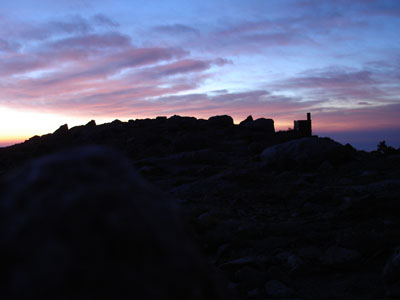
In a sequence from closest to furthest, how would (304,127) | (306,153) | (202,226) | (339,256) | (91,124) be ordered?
(339,256)
(202,226)
(306,153)
(304,127)
(91,124)

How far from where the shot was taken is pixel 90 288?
974 millimetres

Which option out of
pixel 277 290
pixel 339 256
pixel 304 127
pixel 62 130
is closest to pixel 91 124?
pixel 62 130

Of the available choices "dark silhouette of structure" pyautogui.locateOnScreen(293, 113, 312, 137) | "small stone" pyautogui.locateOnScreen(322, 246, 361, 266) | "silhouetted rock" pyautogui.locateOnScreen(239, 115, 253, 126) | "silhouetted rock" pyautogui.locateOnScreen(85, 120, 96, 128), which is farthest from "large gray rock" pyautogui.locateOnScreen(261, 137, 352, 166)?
"silhouetted rock" pyautogui.locateOnScreen(85, 120, 96, 128)

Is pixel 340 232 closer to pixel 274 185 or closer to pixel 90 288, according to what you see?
pixel 274 185

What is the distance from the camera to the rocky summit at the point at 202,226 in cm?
101

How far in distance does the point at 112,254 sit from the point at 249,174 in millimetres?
10187

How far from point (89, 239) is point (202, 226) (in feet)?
18.5

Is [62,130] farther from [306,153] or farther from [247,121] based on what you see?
[306,153]

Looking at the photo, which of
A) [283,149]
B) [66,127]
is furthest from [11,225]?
[66,127]

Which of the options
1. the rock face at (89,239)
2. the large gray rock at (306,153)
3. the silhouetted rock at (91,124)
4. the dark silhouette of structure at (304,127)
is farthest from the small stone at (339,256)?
the silhouetted rock at (91,124)

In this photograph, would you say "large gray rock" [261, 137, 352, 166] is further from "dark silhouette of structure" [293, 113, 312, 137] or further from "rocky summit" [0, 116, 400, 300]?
"dark silhouette of structure" [293, 113, 312, 137]

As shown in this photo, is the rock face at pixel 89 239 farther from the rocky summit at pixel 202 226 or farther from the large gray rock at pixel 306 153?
the large gray rock at pixel 306 153

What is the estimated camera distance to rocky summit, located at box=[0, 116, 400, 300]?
1010 millimetres

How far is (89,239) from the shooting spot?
1037 millimetres
